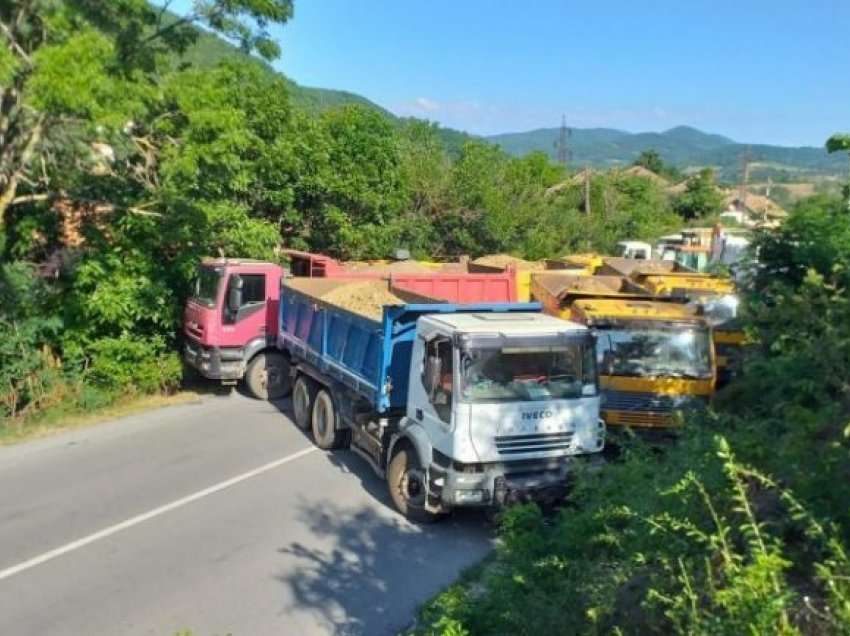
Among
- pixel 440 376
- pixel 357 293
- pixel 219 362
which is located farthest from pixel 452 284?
pixel 440 376

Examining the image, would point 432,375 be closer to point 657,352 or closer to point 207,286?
point 657,352

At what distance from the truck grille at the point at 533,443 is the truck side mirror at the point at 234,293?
7.19 meters

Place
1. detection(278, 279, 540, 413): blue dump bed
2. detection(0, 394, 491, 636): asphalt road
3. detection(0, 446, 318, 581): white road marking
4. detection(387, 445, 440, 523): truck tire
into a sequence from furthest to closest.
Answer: detection(278, 279, 540, 413): blue dump bed < detection(387, 445, 440, 523): truck tire < detection(0, 446, 318, 581): white road marking < detection(0, 394, 491, 636): asphalt road

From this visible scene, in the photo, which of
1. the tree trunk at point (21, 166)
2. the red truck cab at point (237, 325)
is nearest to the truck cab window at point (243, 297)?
the red truck cab at point (237, 325)

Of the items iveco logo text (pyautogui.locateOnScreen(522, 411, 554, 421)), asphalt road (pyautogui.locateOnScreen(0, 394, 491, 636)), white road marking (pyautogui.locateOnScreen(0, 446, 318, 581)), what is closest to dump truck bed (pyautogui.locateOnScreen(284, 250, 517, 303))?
asphalt road (pyautogui.locateOnScreen(0, 394, 491, 636))

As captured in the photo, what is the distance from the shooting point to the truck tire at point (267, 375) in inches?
560

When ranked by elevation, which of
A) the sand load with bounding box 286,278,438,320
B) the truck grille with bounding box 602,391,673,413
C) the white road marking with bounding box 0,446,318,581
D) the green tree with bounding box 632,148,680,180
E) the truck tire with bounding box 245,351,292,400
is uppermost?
the green tree with bounding box 632,148,680,180

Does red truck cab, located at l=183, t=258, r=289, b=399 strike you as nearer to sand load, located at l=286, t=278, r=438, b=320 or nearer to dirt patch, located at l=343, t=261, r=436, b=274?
sand load, located at l=286, t=278, r=438, b=320

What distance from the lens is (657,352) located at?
11039mm

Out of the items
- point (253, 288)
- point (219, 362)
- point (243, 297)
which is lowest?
point (219, 362)

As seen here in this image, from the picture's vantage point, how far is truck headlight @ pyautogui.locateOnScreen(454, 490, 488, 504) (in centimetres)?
776

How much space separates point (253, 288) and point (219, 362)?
4.61 feet

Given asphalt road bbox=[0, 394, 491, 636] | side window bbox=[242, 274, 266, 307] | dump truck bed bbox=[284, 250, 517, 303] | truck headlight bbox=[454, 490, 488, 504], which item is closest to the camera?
asphalt road bbox=[0, 394, 491, 636]

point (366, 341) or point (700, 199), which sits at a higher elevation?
point (700, 199)
